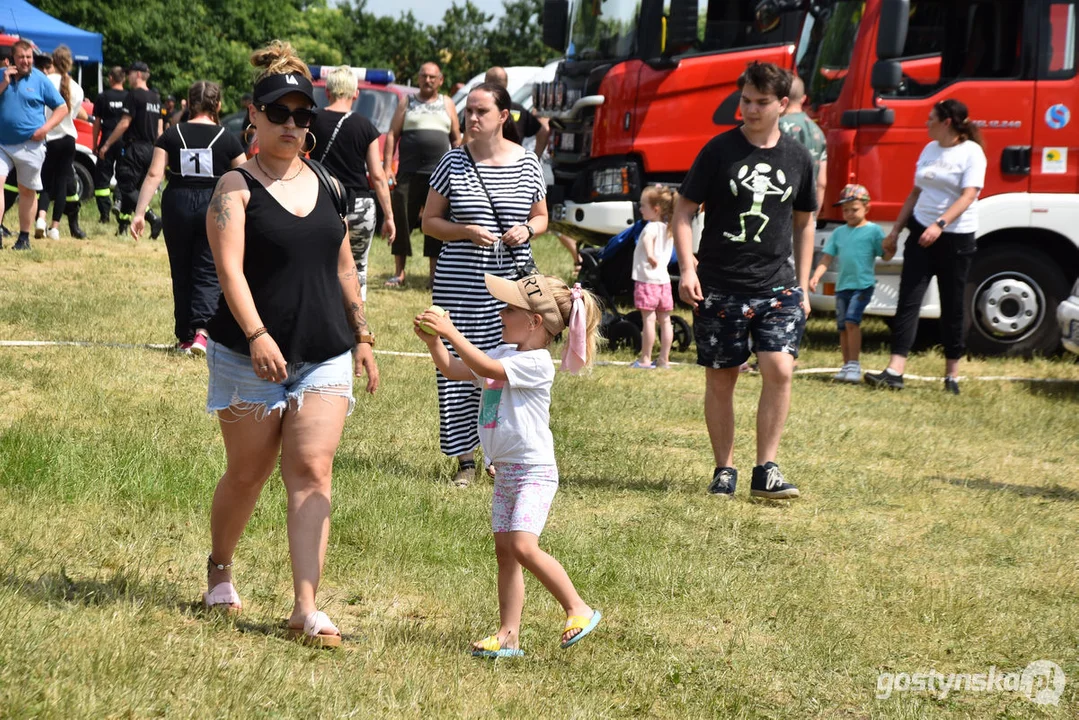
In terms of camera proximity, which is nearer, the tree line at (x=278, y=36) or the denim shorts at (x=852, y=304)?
the denim shorts at (x=852, y=304)

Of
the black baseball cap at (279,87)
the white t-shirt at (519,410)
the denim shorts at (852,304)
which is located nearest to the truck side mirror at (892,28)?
the denim shorts at (852,304)

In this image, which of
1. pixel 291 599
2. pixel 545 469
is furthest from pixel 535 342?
pixel 291 599

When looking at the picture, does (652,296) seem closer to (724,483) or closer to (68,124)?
(724,483)

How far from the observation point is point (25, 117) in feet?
45.1

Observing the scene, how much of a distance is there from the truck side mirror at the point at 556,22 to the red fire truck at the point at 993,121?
3.57m

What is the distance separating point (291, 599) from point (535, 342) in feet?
4.46

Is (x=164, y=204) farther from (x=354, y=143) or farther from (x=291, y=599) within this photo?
(x=291, y=599)

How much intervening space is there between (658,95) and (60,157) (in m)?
7.06

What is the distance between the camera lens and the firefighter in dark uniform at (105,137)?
17422mm

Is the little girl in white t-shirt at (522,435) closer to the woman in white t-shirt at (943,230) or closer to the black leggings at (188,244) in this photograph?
the black leggings at (188,244)

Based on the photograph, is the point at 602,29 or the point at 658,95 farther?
the point at 602,29

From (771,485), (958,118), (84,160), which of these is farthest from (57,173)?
(771,485)

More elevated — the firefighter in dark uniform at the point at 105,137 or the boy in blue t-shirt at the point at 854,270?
the firefighter in dark uniform at the point at 105,137

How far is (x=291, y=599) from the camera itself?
4.95 metres
